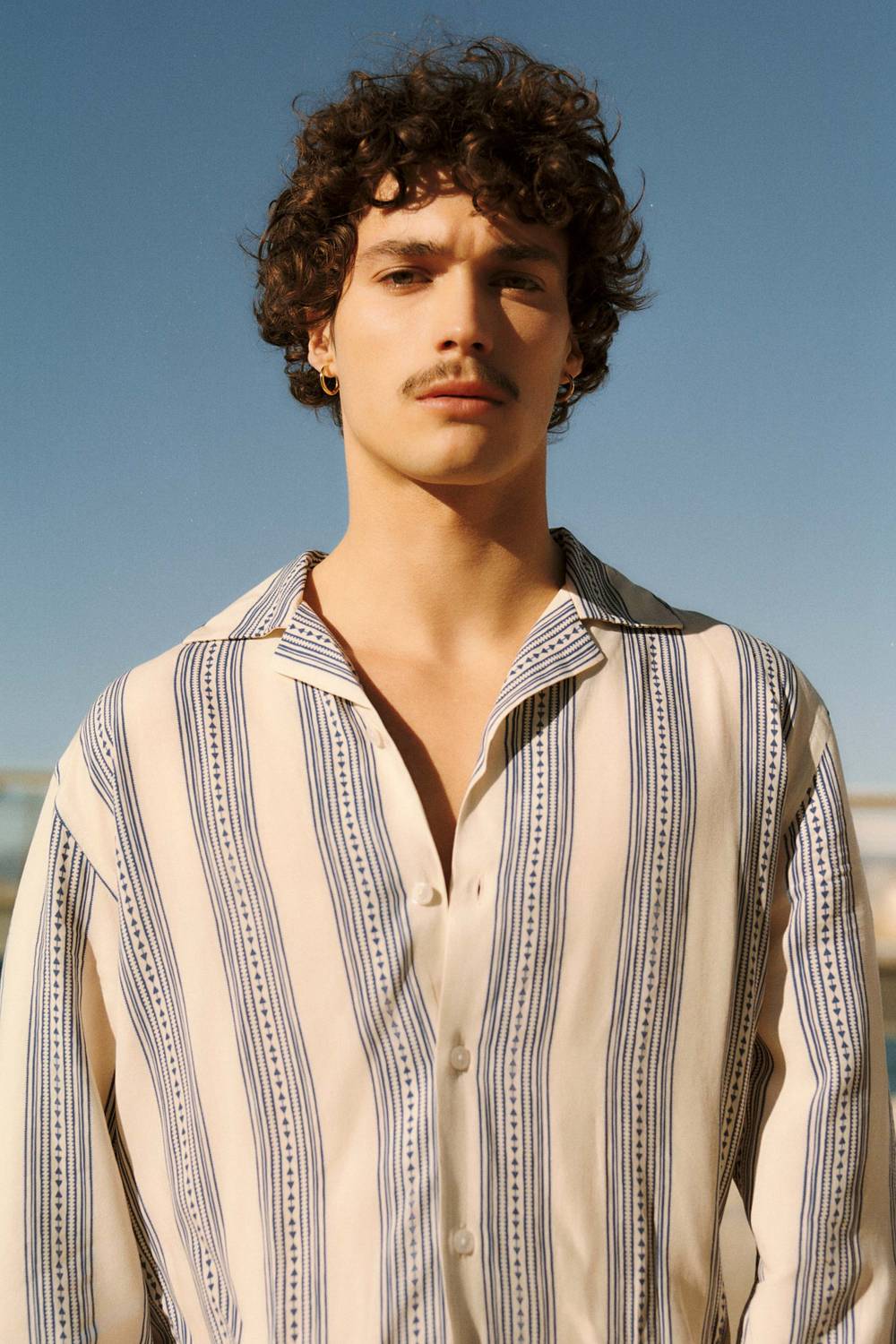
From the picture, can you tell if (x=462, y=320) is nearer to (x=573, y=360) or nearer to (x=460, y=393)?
(x=460, y=393)

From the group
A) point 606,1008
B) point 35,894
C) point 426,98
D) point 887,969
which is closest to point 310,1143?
point 606,1008

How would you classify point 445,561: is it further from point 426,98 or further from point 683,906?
point 426,98

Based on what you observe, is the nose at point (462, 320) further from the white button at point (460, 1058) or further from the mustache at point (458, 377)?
→ the white button at point (460, 1058)

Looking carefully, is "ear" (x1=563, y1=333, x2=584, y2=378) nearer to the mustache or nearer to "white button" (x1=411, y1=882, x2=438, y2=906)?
the mustache

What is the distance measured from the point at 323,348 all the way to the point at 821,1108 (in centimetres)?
113

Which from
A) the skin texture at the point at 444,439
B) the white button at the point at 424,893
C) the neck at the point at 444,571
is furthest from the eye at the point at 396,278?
the white button at the point at 424,893

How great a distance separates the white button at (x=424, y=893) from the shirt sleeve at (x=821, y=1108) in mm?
449

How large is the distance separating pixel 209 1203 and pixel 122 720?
22.3 inches

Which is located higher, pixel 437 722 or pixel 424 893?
pixel 437 722

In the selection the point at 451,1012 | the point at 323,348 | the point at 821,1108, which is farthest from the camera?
the point at 323,348

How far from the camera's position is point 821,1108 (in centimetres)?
168

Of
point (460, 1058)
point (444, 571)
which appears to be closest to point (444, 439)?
point (444, 571)

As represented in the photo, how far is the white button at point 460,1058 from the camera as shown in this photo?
5.08ft

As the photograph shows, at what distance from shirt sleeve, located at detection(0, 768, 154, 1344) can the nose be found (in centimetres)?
73
